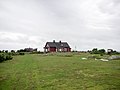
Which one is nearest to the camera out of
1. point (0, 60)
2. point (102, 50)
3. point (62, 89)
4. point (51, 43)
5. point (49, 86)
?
point (62, 89)

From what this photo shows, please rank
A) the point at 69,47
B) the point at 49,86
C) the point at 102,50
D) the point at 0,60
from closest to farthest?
the point at 49,86, the point at 0,60, the point at 102,50, the point at 69,47

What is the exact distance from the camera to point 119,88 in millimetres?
12422

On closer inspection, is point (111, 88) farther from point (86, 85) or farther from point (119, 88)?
point (86, 85)

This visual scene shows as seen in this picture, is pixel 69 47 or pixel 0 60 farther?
pixel 69 47

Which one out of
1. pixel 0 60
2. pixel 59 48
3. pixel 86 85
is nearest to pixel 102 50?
pixel 59 48

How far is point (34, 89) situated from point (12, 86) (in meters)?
1.94

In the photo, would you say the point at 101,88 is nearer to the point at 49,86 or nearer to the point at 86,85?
the point at 86,85

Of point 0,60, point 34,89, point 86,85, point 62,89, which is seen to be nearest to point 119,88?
point 86,85

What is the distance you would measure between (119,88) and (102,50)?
5646 cm

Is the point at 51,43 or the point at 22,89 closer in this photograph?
the point at 22,89

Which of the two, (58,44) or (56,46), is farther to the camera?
(58,44)

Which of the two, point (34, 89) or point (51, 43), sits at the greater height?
point (51, 43)

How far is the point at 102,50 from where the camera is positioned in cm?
6775

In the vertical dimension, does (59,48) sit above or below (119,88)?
above
